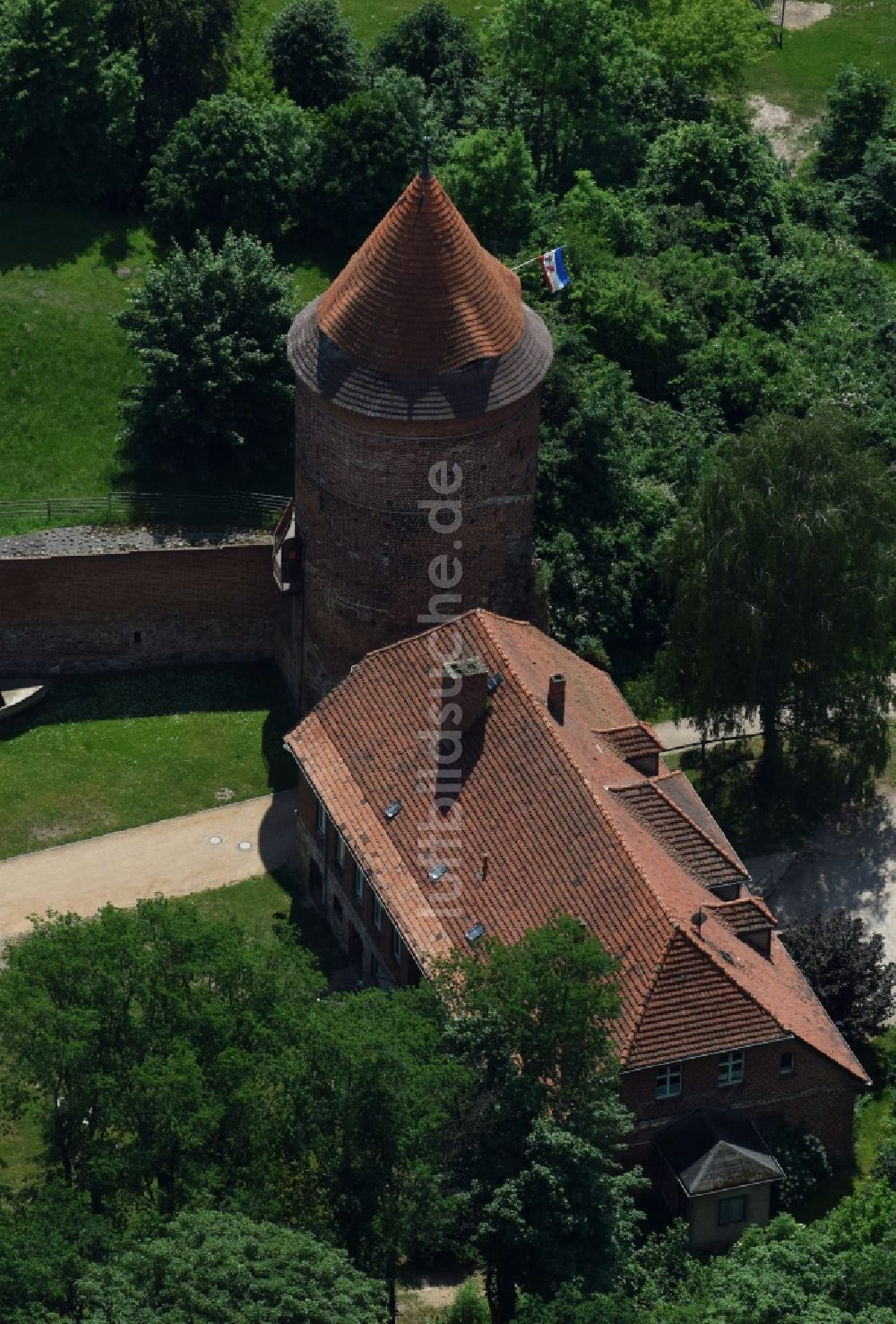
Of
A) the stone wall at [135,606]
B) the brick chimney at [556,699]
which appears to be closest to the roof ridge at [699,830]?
the brick chimney at [556,699]

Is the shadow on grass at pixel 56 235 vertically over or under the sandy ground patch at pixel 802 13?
over

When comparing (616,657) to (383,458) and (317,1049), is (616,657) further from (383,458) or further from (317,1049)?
(317,1049)

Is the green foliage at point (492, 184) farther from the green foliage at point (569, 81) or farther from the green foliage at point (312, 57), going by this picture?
the green foliage at point (312, 57)

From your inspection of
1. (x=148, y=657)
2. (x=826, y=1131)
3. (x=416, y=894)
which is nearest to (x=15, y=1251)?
(x=416, y=894)

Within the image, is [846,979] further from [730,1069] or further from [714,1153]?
[714,1153]

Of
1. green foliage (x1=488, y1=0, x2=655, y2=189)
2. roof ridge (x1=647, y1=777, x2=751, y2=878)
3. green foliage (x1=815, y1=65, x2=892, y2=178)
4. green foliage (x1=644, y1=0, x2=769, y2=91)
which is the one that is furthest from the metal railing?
green foliage (x1=815, y1=65, x2=892, y2=178)

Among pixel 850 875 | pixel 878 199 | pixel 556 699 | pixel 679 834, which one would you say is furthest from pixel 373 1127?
pixel 878 199
